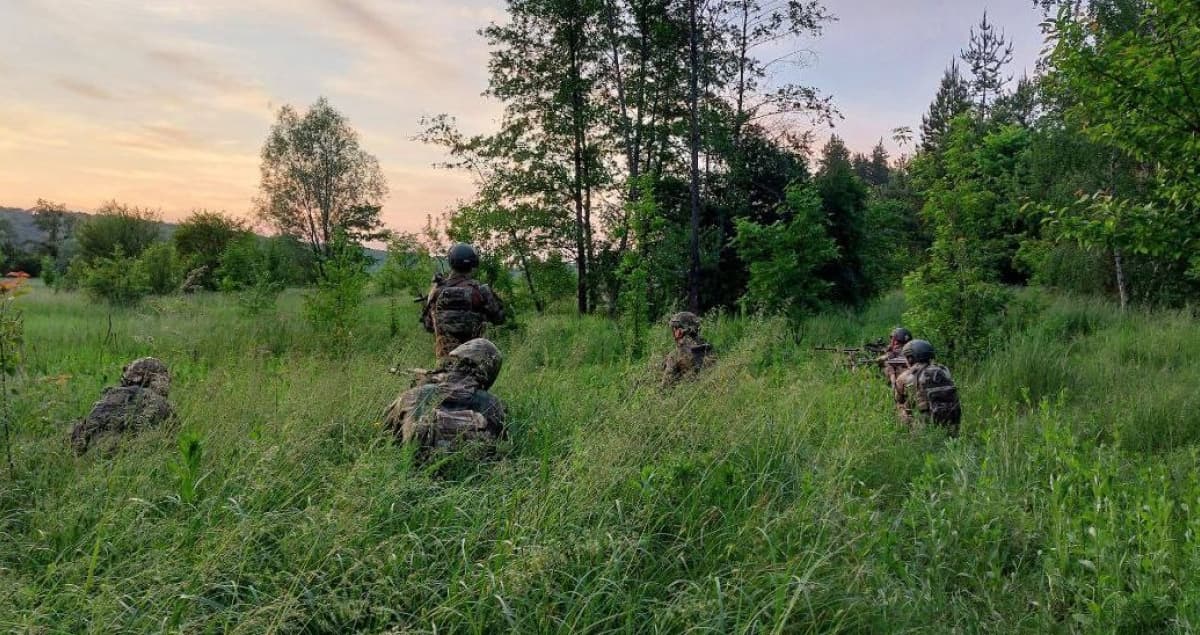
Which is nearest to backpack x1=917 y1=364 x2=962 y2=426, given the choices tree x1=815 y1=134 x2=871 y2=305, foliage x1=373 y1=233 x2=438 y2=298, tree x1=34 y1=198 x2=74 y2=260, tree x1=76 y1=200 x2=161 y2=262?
foliage x1=373 y1=233 x2=438 y2=298

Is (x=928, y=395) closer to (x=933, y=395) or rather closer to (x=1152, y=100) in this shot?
(x=933, y=395)

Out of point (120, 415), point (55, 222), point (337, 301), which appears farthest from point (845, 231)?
point (55, 222)

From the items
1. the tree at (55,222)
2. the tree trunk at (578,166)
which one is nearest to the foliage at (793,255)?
the tree trunk at (578,166)

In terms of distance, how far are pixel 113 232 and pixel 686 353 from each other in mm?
27007

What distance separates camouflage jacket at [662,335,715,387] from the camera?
19.1 feet

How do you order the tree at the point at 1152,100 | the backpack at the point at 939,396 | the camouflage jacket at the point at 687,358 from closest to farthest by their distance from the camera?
the tree at the point at 1152,100
the backpack at the point at 939,396
the camouflage jacket at the point at 687,358

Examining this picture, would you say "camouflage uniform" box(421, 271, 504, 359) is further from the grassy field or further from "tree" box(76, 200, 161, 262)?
"tree" box(76, 200, 161, 262)

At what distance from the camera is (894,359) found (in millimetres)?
6996

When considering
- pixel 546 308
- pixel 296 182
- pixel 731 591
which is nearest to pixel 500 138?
pixel 546 308

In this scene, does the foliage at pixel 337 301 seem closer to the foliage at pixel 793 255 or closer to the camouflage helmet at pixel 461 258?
the camouflage helmet at pixel 461 258

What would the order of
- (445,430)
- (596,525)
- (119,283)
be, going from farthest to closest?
(119,283), (445,430), (596,525)

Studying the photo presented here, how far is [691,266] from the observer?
548 inches

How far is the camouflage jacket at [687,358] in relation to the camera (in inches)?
230

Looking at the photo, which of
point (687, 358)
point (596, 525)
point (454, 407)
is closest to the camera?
point (596, 525)
